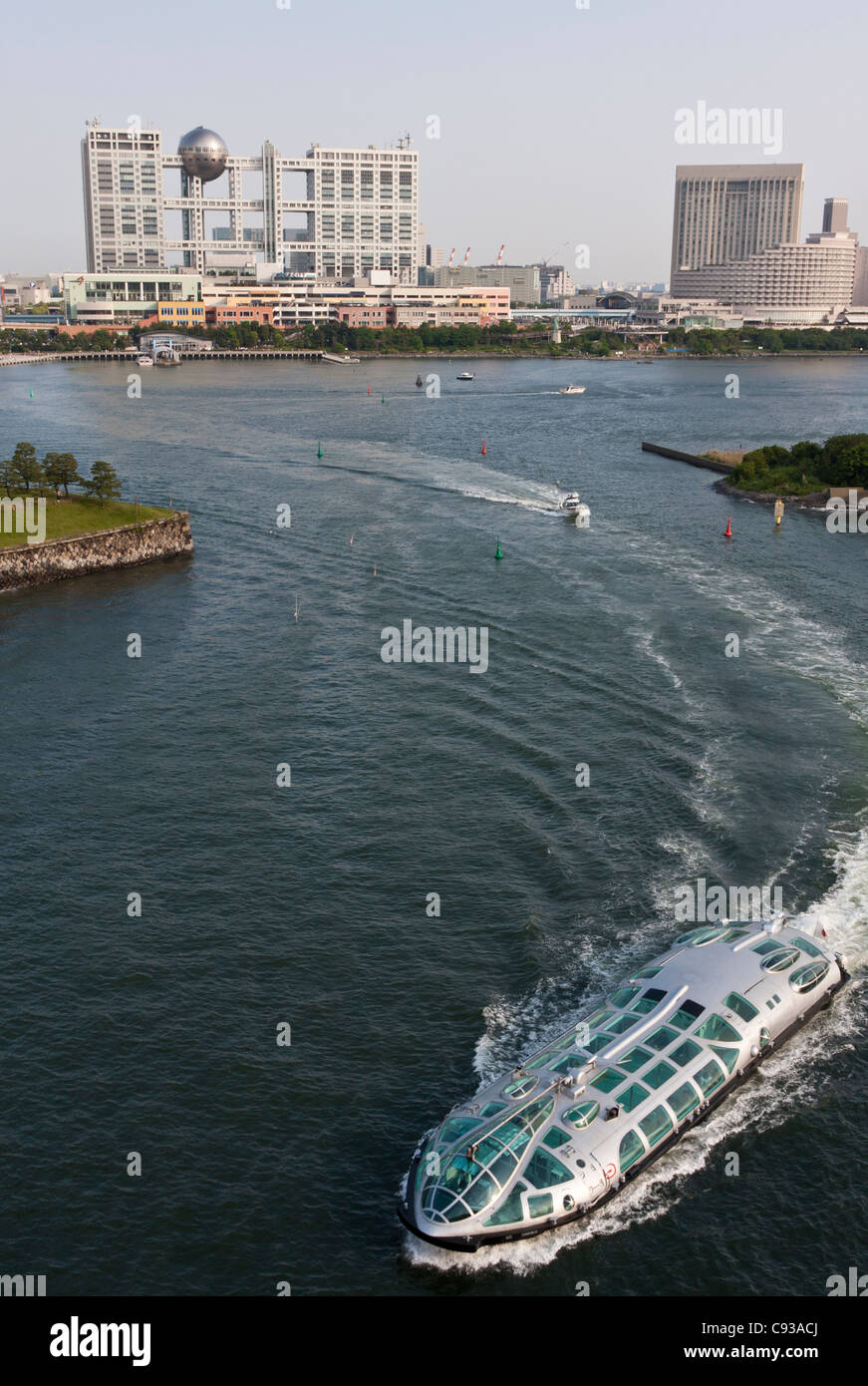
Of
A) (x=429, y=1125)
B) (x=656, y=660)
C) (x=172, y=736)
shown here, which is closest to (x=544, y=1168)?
(x=429, y=1125)

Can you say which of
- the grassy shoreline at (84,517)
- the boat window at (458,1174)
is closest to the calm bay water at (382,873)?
the boat window at (458,1174)

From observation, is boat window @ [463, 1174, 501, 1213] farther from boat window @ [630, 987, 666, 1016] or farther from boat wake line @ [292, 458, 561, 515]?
boat wake line @ [292, 458, 561, 515]

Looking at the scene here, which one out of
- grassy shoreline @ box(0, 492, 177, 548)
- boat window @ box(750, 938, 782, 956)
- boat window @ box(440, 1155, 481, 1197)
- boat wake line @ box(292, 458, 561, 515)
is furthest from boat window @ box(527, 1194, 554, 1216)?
boat wake line @ box(292, 458, 561, 515)

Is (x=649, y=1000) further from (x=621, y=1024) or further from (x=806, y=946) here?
(x=806, y=946)

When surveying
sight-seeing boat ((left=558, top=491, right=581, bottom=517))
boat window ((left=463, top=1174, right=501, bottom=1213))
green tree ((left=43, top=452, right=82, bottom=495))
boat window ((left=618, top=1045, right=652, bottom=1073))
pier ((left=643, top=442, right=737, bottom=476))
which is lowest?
boat window ((left=463, top=1174, right=501, bottom=1213))

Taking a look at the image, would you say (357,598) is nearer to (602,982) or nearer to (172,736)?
(172,736)

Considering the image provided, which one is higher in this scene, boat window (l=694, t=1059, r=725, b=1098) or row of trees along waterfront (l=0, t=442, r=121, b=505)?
row of trees along waterfront (l=0, t=442, r=121, b=505)
